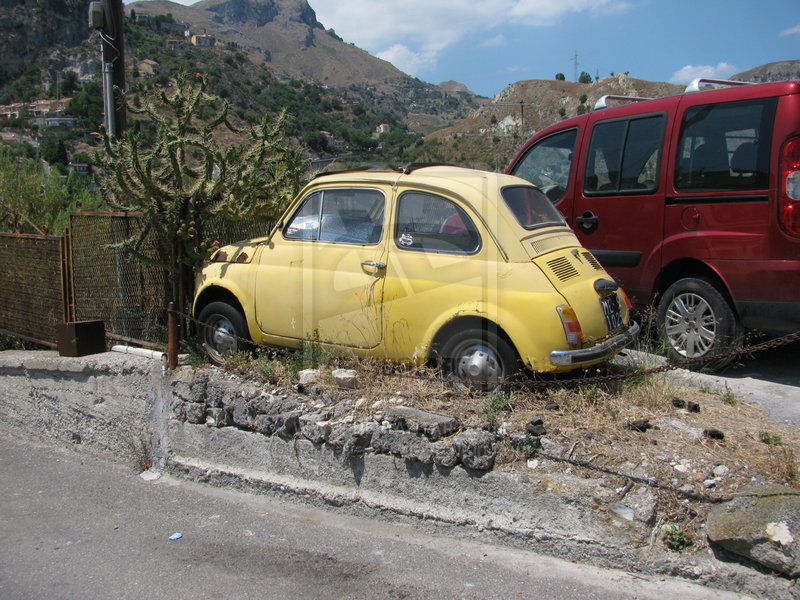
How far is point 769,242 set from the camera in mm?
5211

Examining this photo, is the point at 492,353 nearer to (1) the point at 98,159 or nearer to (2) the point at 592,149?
(2) the point at 592,149

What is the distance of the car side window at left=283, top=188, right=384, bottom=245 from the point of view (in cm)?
531

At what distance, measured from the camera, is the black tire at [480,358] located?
4.58 meters

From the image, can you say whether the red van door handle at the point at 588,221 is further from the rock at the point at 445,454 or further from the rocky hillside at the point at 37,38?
the rocky hillside at the point at 37,38

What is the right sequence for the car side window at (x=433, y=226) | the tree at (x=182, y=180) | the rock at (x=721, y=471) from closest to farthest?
the rock at (x=721, y=471) → the car side window at (x=433, y=226) → the tree at (x=182, y=180)

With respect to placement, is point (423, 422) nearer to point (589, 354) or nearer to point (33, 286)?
point (589, 354)

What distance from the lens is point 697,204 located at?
576cm

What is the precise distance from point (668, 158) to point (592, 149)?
0.94 metres

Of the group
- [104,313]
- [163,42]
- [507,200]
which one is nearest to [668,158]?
[507,200]

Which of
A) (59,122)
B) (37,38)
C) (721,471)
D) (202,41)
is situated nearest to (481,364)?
(721,471)

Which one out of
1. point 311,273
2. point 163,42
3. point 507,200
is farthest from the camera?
point 163,42

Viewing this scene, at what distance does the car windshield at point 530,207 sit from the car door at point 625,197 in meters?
1.11

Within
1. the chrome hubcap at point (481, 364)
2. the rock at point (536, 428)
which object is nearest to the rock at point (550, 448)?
the rock at point (536, 428)

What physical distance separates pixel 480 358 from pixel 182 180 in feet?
11.7
